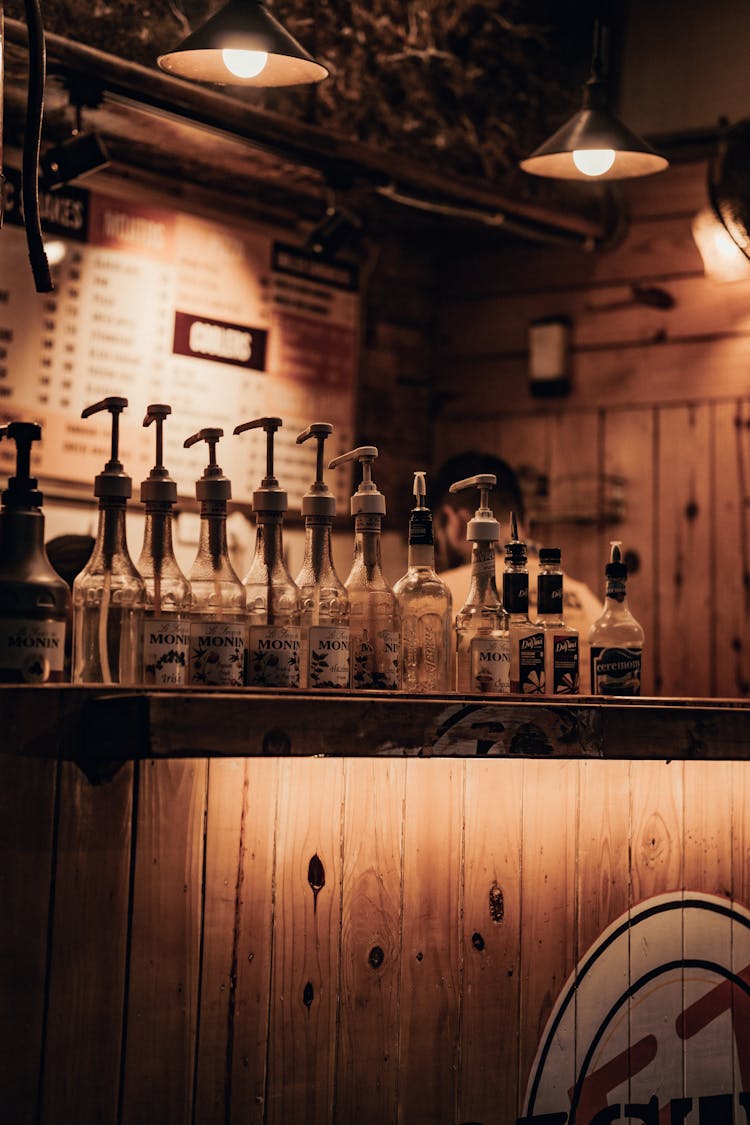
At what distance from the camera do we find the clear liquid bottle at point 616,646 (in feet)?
7.69

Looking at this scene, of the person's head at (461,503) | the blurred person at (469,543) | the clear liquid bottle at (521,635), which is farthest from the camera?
the person's head at (461,503)

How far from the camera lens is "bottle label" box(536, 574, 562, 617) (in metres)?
2.32

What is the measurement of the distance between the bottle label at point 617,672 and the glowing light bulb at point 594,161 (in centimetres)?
160

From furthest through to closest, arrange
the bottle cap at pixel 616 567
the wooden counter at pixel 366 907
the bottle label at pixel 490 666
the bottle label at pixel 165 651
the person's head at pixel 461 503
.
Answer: the person's head at pixel 461 503
the bottle cap at pixel 616 567
the bottle label at pixel 490 666
the bottle label at pixel 165 651
the wooden counter at pixel 366 907

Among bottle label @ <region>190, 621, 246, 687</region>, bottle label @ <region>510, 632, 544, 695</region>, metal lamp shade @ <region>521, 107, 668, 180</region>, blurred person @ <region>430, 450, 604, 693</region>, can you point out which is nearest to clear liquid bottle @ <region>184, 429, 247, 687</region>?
bottle label @ <region>190, 621, 246, 687</region>

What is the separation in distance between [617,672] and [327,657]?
583 mm

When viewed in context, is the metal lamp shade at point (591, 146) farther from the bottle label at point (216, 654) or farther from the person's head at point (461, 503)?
the bottle label at point (216, 654)

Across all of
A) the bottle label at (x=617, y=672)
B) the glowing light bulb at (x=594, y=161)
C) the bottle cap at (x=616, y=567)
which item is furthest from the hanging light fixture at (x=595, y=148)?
the bottle label at (x=617, y=672)

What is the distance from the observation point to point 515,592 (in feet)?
7.54

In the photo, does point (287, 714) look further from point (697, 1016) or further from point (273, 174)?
point (273, 174)

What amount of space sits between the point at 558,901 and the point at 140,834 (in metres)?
0.71

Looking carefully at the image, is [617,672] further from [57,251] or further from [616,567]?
[57,251]

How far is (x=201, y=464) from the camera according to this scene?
441cm

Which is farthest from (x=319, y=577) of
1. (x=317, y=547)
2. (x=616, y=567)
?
(x=616, y=567)
